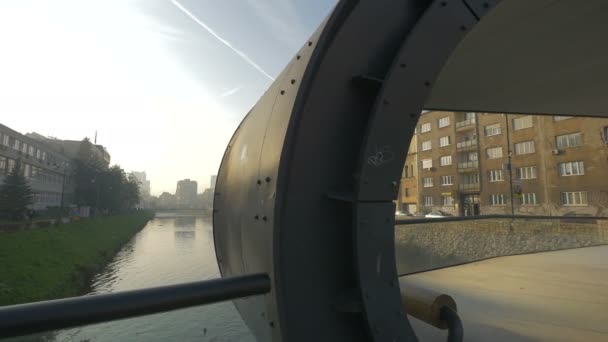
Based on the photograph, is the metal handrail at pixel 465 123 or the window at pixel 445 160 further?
the window at pixel 445 160

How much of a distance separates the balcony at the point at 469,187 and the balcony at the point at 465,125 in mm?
7907

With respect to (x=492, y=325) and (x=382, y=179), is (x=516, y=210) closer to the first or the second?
(x=492, y=325)

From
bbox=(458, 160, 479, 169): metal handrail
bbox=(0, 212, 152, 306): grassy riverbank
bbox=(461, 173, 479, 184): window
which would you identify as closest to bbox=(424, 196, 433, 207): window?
bbox=(461, 173, 479, 184): window

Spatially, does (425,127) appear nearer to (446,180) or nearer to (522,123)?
(446,180)

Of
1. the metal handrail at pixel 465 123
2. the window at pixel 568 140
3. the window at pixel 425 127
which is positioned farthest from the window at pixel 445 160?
the window at pixel 568 140

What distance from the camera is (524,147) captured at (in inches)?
1462

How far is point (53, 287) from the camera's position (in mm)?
18234

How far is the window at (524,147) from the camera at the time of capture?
36450 millimetres

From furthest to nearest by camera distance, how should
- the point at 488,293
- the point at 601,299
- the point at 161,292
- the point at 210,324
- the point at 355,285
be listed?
1. the point at 210,324
2. the point at 488,293
3. the point at 601,299
4. the point at 355,285
5. the point at 161,292

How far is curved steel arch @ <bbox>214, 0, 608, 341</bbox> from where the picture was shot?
143 cm

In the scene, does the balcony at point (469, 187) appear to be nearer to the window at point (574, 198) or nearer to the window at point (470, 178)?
the window at point (470, 178)

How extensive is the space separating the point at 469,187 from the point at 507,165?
1283 cm

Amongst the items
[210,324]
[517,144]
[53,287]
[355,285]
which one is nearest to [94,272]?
[53,287]

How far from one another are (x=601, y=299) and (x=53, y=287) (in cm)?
2416
